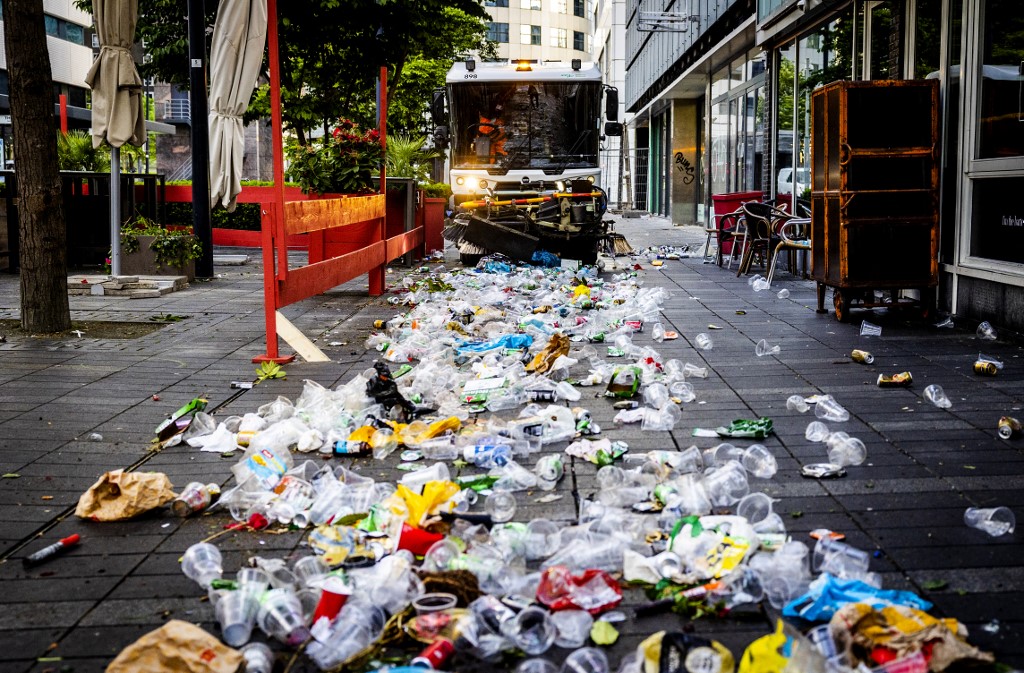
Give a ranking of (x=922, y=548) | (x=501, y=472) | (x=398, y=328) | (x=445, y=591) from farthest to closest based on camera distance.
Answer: (x=398, y=328)
(x=501, y=472)
(x=922, y=548)
(x=445, y=591)

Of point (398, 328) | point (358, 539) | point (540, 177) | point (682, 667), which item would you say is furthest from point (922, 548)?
point (540, 177)

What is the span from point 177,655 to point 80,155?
15.6 metres

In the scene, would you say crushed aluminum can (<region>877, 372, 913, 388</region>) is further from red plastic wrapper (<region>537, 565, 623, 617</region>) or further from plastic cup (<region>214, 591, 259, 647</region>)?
plastic cup (<region>214, 591, 259, 647</region>)

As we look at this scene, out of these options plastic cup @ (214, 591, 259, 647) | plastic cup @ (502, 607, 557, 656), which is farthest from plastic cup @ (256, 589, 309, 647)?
plastic cup @ (502, 607, 557, 656)

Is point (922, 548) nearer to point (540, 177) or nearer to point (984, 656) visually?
point (984, 656)

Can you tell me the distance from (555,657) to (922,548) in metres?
1.44

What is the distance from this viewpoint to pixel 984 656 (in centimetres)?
256

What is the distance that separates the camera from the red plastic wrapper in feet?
9.87

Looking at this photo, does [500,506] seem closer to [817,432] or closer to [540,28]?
[817,432]

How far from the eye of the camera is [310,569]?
130 inches

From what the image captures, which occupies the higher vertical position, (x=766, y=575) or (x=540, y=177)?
(x=540, y=177)

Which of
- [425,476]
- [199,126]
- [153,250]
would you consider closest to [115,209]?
[153,250]

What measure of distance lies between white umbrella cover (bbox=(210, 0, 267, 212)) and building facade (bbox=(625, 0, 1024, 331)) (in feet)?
16.7

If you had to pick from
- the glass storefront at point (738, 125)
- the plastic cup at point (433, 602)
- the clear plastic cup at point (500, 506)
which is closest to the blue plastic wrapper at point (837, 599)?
the plastic cup at point (433, 602)
